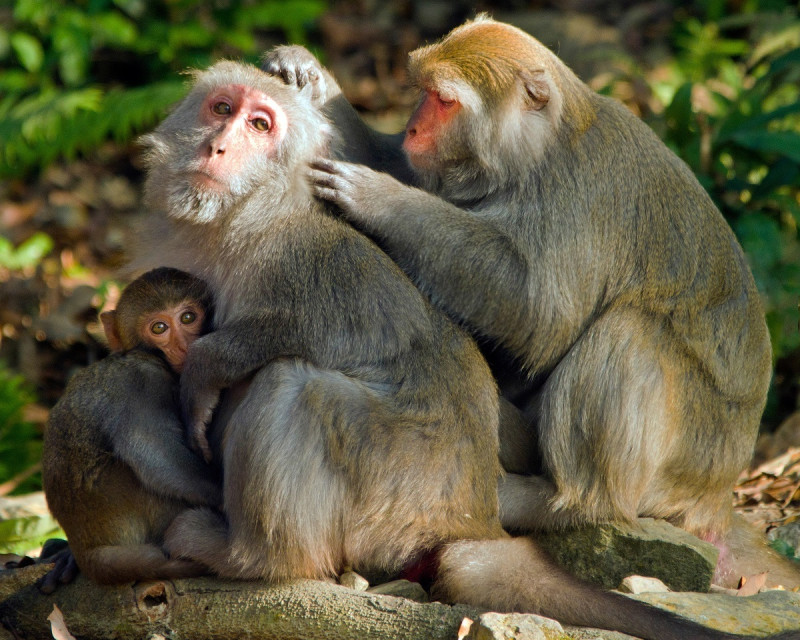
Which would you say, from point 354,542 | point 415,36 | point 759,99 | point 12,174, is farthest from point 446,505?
point 415,36

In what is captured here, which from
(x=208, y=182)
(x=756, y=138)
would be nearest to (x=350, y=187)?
(x=208, y=182)

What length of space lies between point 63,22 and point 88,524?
892cm

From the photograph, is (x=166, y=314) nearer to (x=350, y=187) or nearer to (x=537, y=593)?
(x=350, y=187)

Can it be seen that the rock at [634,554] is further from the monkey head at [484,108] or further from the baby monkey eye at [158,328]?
the baby monkey eye at [158,328]

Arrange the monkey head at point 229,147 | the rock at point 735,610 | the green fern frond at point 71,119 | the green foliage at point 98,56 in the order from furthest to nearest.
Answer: the green foliage at point 98,56
the green fern frond at point 71,119
the monkey head at point 229,147
the rock at point 735,610

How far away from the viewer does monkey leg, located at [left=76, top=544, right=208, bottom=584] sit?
4297 mm

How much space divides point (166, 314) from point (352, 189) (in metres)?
1.05

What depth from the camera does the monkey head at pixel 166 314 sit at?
4.73m

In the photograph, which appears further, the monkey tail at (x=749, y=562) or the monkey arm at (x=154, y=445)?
the monkey tail at (x=749, y=562)

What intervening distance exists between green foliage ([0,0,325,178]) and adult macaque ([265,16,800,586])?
6675 millimetres

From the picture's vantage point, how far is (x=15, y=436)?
8773mm

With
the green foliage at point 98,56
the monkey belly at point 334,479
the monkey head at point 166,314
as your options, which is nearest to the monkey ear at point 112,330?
the monkey head at point 166,314

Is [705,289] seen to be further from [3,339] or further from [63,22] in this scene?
[63,22]

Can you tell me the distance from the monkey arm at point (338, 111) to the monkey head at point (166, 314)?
1.02 metres
